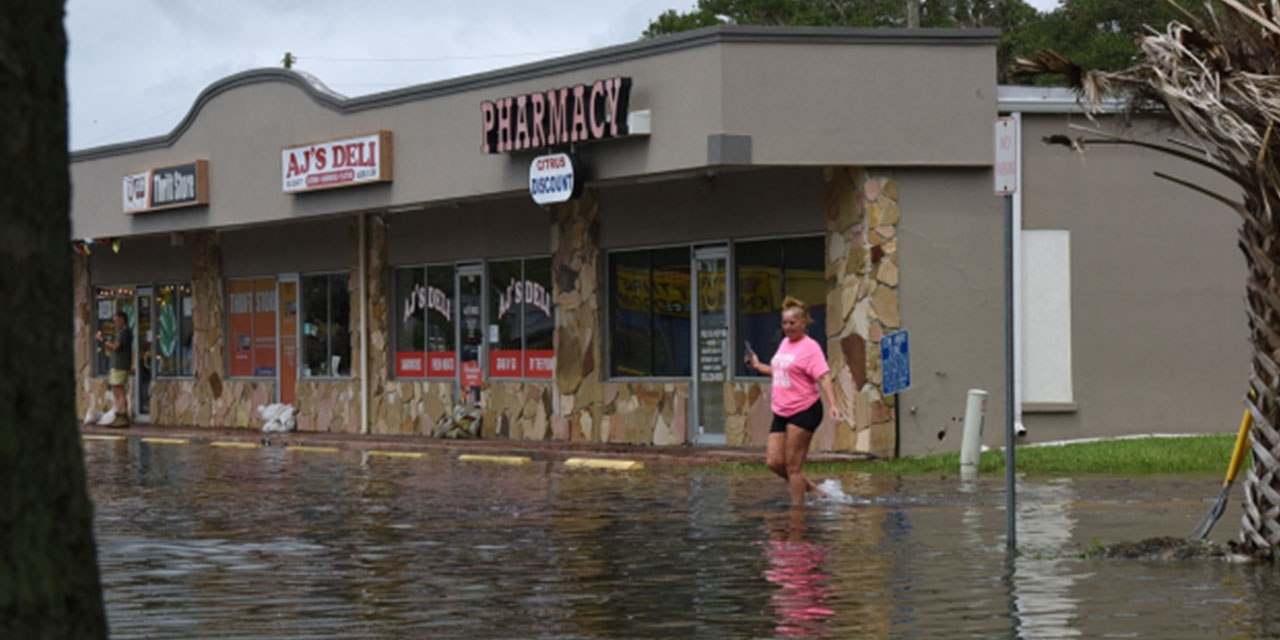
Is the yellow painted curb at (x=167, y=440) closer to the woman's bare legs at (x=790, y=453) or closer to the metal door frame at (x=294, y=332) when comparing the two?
the metal door frame at (x=294, y=332)

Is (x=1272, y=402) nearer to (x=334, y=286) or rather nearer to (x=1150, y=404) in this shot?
(x=1150, y=404)

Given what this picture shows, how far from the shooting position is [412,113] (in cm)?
2661

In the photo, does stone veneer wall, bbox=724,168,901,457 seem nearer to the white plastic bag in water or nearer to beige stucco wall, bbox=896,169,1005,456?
beige stucco wall, bbox=896,169,1005,456

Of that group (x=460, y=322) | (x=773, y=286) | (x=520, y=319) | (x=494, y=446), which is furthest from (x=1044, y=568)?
(x=460, y=322)

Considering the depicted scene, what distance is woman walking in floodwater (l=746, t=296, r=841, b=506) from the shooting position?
14914 mm

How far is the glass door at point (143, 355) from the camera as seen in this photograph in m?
35.7

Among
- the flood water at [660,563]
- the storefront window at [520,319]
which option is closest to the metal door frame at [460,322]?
the storefront window at [520,319]

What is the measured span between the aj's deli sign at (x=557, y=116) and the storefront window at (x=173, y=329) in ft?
39.2

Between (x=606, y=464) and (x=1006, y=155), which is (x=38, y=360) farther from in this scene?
(x=606, y=464)

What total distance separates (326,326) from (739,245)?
33.7 feet

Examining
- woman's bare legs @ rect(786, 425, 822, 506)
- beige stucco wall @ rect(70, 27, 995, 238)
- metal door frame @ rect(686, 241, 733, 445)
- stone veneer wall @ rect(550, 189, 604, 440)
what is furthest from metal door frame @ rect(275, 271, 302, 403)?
woman's bare legs @ rect(786, 425, 822, 506)

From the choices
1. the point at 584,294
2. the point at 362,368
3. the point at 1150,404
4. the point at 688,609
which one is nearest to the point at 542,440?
the point at 584,294

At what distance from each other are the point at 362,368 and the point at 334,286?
209cm

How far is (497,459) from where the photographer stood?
73.7ft
